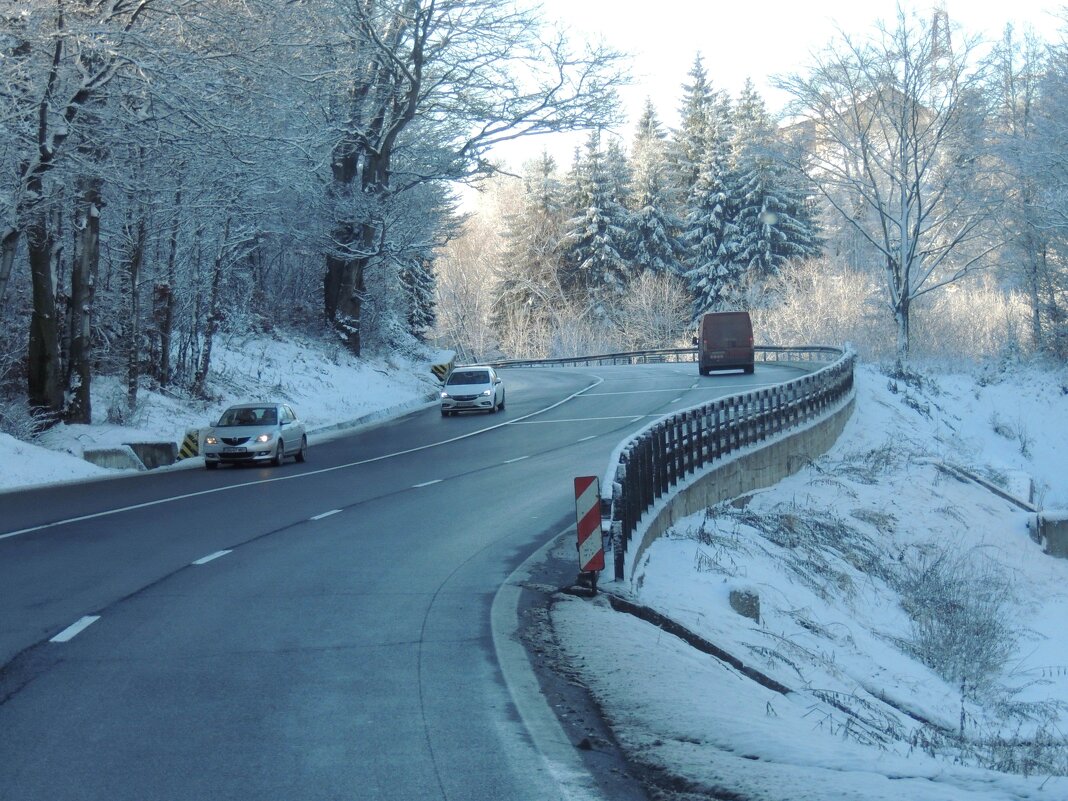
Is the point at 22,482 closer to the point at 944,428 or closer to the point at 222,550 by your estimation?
the point at 222,550

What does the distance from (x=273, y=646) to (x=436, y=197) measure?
40123 millimetres

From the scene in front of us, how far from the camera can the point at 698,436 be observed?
1892cm

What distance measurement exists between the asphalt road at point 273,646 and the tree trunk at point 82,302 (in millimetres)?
6486

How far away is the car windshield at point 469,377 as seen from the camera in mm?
38219

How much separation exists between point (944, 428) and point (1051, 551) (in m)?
15.7

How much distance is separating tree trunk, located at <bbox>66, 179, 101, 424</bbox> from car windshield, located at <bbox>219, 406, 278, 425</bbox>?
10.0 ft

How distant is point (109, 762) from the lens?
584cm

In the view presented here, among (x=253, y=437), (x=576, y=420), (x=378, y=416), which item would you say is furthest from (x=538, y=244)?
(x=253, y=437)

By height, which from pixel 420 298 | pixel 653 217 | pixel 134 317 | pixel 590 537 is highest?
pixel 653 217

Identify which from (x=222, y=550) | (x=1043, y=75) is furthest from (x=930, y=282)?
(x=222, y=550)

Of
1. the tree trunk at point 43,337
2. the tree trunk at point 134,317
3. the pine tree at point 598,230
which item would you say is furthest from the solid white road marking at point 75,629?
the pine tree at point 598,230

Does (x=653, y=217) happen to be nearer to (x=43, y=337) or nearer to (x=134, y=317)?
(x=134, y=317)

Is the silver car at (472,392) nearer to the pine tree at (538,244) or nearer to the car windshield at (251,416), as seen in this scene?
the car windshield at (251,416)

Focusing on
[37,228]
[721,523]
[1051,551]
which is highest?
[37,228]
